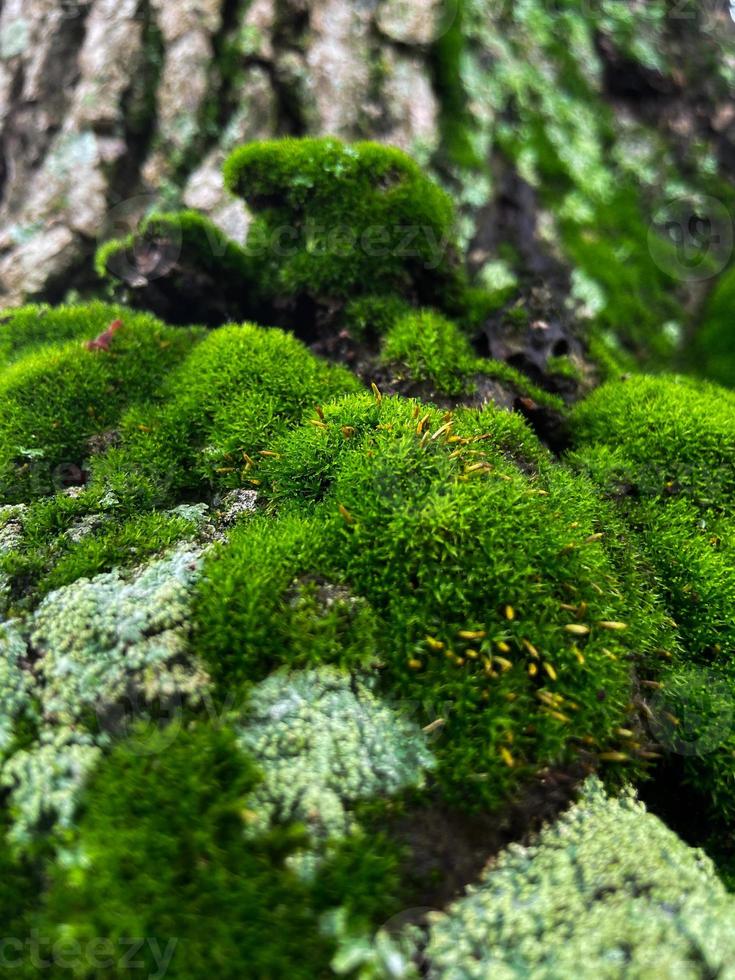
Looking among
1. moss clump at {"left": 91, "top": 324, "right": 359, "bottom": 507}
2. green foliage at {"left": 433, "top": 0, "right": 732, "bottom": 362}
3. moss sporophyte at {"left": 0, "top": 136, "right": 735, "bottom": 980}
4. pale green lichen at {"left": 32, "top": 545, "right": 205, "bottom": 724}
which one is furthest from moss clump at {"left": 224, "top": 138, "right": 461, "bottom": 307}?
pale green lichen at {"left": 32, "top": 545, "right": 205, "bottom": 724}

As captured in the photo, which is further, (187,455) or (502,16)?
(502,16)

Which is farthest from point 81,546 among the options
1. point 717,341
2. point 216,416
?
point 717,341

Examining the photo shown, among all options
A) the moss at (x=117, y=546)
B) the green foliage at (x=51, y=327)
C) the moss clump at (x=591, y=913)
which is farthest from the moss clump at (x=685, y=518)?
the green foliage at (x=51, y=327)

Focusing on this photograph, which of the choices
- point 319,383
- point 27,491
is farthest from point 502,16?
point 27,491

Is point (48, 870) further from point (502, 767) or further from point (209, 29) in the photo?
point (209, 29)

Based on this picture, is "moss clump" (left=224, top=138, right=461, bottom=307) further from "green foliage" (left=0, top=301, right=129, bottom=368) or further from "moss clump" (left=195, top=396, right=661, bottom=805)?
"moss clump" (left=195, top=396, right=661, bottom=805)

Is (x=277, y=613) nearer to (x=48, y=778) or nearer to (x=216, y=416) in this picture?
(x=48, y=778)
